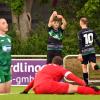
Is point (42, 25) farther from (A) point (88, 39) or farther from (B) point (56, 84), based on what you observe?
(B) point (56, 84)

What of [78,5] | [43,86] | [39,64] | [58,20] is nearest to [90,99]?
[43,86]

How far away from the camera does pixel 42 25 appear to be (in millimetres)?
31891

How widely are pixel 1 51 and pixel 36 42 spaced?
13578 mm

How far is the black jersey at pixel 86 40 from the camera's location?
63.3ft

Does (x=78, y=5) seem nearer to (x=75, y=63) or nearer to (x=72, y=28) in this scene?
(x=72, y=28)

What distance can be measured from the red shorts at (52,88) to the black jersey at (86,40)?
3.88 meters

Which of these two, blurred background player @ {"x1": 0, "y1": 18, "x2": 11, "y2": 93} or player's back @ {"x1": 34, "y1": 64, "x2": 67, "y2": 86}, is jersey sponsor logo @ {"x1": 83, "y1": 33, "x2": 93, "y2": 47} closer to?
player's back @ {"x1": 34, "y1": 64, "x2": 67, "y2": 86}

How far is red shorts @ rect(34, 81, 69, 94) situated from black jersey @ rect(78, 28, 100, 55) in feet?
12.7

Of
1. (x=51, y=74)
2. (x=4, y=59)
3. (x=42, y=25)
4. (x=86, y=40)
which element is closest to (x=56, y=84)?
(x=51, y=74)

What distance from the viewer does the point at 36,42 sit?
29453 mm

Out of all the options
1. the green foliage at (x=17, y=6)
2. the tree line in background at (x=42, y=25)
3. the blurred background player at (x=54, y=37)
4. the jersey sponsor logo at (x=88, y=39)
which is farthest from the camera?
the green foliage at (x=17, y=6)

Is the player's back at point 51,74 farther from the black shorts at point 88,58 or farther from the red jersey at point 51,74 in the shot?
the black shorts at point 88,58

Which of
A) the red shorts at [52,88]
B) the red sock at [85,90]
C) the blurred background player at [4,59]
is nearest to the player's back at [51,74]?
the red shorts at [52,88]

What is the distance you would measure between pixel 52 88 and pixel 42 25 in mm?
16442
